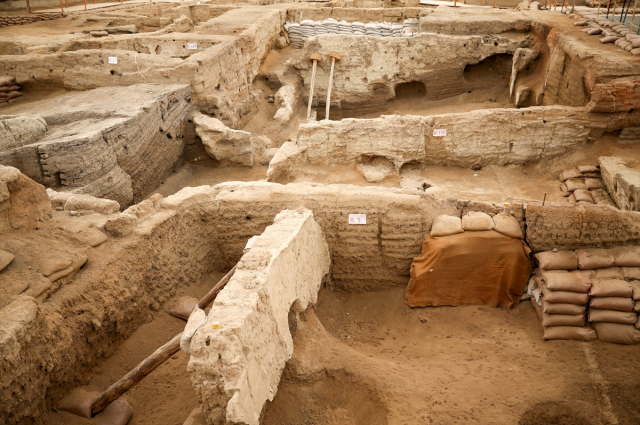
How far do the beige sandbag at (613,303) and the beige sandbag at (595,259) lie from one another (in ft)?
1.19

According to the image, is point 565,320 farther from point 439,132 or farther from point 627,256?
point 439,132

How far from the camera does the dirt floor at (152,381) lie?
16.0 ft

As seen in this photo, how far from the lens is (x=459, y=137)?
870cm

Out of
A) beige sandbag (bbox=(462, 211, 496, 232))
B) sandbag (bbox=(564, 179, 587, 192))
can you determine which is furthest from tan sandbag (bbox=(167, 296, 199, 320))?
sandbag (bbox=(564, 179, 587, 192))

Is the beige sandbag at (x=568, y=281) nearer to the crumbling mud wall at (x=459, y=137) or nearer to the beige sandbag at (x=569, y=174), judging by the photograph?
the beige sandbag at (x=569, y=174)

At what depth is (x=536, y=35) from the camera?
43.6ft

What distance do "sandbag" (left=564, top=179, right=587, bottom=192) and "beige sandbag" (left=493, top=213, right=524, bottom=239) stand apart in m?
2.77

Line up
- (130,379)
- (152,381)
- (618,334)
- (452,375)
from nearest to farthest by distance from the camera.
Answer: (130,379)
(452,375)
(152,381)
(618,334)

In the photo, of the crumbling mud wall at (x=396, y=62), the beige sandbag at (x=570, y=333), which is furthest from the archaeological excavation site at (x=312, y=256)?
the crumbling mud wall at (x=396, y=62)

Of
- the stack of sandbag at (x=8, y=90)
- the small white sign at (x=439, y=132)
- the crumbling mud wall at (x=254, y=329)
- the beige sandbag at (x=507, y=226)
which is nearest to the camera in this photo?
the crumbling mud wall at (x=254, y=329)

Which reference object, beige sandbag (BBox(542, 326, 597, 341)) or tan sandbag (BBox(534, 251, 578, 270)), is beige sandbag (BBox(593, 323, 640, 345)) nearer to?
beige sandbag (BBox(542, 326, 597, 341))

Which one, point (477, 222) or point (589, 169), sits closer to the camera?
point (477, 222)

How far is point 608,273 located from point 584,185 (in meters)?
2.97

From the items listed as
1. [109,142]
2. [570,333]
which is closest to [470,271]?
[570,333]
